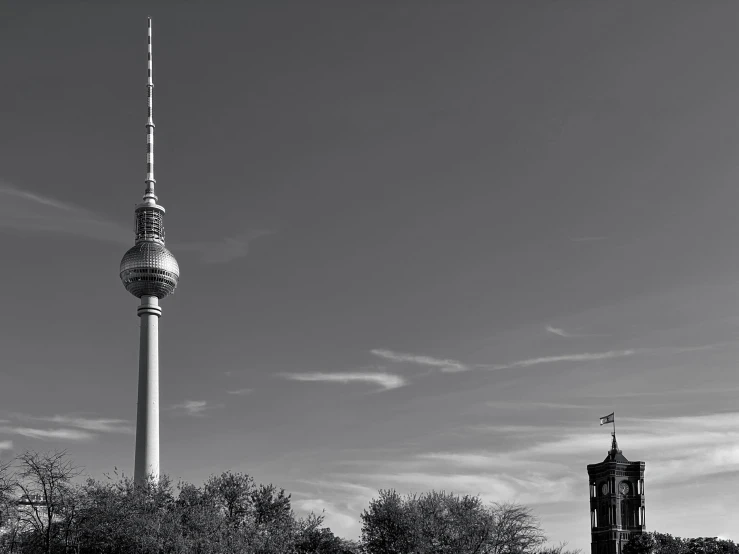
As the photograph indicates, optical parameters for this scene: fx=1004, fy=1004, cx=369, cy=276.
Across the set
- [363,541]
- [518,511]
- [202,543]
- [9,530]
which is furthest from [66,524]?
[518,511]

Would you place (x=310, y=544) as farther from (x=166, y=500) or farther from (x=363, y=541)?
(x=166, y=500)

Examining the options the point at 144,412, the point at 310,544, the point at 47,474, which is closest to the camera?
the point at 47,474

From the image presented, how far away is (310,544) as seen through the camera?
117 meters

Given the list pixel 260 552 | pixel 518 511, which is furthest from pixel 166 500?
pixel 518 511

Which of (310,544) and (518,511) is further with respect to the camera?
(310,544)

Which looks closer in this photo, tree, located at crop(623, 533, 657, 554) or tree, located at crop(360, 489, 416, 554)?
tree, located at crop(360, 489, 416, 554)

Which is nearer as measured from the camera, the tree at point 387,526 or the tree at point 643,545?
the tree at point 387,526

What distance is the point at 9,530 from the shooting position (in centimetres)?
8575

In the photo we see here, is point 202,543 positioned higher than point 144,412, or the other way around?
point 144,412

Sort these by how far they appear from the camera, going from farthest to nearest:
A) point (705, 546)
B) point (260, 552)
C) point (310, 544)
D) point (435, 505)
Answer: point (705, 546)
point (310, 544)
point (435, 505)
point (260, 552)

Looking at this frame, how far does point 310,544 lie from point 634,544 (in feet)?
295

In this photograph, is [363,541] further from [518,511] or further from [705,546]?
[705,546]

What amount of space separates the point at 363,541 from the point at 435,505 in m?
10.8

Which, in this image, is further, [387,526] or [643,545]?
[643,545]
